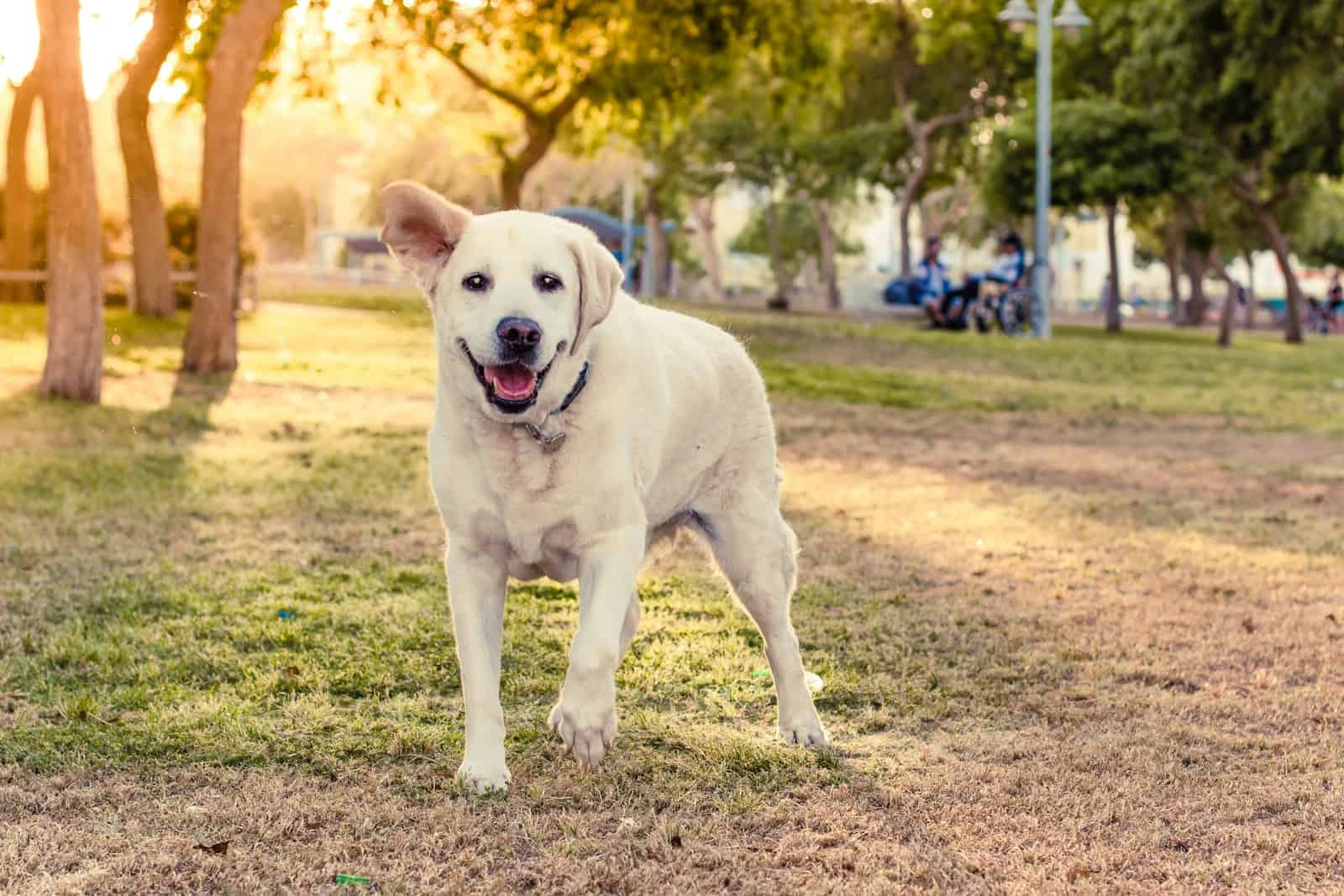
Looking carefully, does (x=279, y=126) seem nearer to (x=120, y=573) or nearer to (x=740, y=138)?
(x=740, y=138)

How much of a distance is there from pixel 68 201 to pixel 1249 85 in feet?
84.8

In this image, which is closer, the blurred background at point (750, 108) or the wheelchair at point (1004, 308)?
the blurred background at point (750, 108)

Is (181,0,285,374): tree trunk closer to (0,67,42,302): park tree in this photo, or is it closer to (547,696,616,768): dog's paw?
(0,67,42,302): park tree

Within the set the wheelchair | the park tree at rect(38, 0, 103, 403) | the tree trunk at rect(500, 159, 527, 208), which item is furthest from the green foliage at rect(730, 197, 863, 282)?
the park tree at rect(38, 0, 103, 403)

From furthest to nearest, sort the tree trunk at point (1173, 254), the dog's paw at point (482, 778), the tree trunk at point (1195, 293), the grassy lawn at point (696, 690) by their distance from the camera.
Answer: the tree trunk at point (1195, 293) → the tree trunk at point (1173, 254) → the dog's paw at point (482, 778) → the grassy lawn at point (696, 690)

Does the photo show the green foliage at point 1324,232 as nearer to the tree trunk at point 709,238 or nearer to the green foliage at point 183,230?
the tree trunk at point 709,238

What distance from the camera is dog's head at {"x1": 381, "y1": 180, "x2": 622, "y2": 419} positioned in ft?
13.0

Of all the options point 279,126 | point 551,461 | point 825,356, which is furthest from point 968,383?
point 279,126

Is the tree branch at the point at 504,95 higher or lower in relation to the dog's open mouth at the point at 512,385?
higher

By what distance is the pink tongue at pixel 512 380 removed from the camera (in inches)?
158

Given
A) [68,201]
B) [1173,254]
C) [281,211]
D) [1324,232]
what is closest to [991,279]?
[68,201]

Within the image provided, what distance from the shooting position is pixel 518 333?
392 cm

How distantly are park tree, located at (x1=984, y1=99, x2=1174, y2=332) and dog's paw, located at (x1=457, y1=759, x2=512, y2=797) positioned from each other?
3032 centimetres

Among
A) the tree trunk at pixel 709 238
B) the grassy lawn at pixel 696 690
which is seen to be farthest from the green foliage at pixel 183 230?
the tree trunk at pixel 709 238
